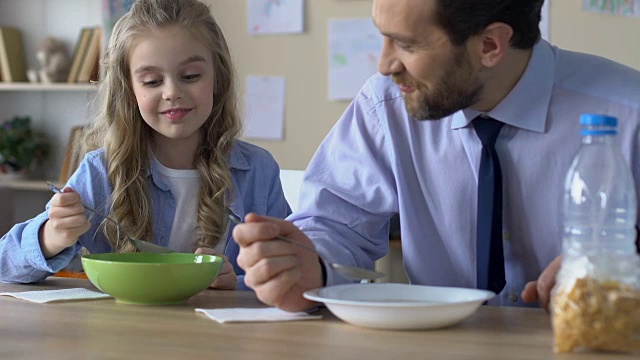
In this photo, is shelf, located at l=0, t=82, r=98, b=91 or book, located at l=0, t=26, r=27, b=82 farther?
book, located at l=0, t=26, r=27, b=82

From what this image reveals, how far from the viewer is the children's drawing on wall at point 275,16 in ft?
12.8

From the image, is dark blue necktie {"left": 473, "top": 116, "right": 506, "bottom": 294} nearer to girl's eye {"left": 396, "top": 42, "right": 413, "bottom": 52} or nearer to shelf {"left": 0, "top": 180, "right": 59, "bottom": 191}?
girl's eye {"left": 396, "top": 42, "right": 413, "bottom": 52}

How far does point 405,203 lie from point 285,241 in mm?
369

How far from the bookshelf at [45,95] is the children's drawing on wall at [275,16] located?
833 mm

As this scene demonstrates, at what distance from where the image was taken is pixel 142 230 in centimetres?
192

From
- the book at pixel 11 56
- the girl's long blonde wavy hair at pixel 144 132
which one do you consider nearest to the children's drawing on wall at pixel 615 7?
the girl's long blonde wavy hair at pixel 144 132

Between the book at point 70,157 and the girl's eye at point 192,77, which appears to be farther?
the book at point 70,157

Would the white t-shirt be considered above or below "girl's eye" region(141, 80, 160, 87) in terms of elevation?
below

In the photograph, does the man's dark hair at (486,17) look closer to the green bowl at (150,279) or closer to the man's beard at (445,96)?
the man's beard at (445,96)

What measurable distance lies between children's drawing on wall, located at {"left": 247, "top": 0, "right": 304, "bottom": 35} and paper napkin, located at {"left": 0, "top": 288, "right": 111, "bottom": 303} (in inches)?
99.3

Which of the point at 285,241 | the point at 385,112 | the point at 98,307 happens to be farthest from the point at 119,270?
the point at 385,112

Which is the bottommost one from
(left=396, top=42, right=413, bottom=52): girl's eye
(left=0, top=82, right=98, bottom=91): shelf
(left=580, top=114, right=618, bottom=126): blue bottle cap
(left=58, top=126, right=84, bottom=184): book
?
(left=58, top=126, right=84, bottom=184): book

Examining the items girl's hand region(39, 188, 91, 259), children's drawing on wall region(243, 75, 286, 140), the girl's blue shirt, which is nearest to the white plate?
girl's hand region(39, 188, 91, 259)

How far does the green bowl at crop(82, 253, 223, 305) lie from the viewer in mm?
1353
